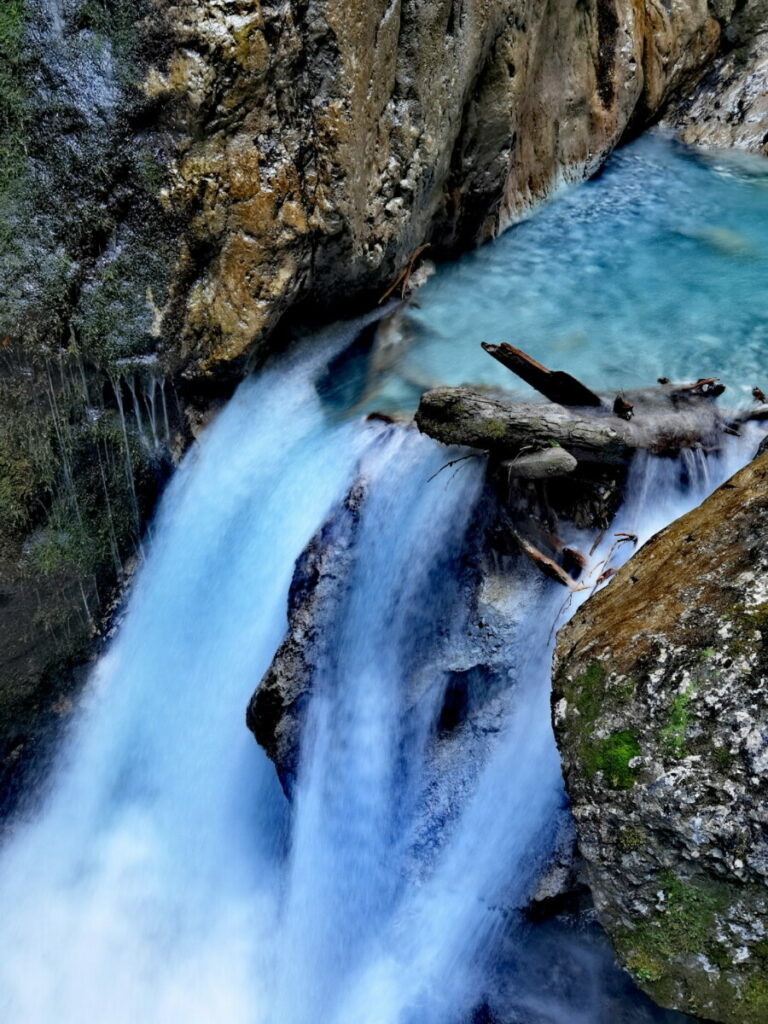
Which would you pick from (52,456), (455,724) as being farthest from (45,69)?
(455,724)

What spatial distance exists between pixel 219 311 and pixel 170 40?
1379 mm

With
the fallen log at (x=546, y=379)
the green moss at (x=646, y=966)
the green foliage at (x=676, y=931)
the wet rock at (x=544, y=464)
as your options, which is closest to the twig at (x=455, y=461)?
the wet rock at (x=544, y=464)

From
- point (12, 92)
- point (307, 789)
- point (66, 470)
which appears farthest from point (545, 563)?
point (12, 92)

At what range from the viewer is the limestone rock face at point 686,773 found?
8.34 ft

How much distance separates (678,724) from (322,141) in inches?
147

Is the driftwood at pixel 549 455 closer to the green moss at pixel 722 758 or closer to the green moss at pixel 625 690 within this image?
the green moss at pixel 625 690

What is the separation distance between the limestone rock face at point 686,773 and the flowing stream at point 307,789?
775mm

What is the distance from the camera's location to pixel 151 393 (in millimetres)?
5023

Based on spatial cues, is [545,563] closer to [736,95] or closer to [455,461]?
[455,461]

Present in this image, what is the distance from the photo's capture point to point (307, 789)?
14.0 feet

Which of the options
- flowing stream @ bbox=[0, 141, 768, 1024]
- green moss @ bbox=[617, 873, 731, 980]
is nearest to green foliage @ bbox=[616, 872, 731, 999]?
green moss @ bbox=[617, 873, 731, 980]

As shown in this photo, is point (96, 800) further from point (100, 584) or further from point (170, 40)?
point (170, 40)

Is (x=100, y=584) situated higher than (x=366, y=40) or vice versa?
(x=366, y=40)

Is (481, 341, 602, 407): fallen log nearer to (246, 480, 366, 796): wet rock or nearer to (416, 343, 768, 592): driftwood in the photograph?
(416, 343, 768, 592): driftwood
